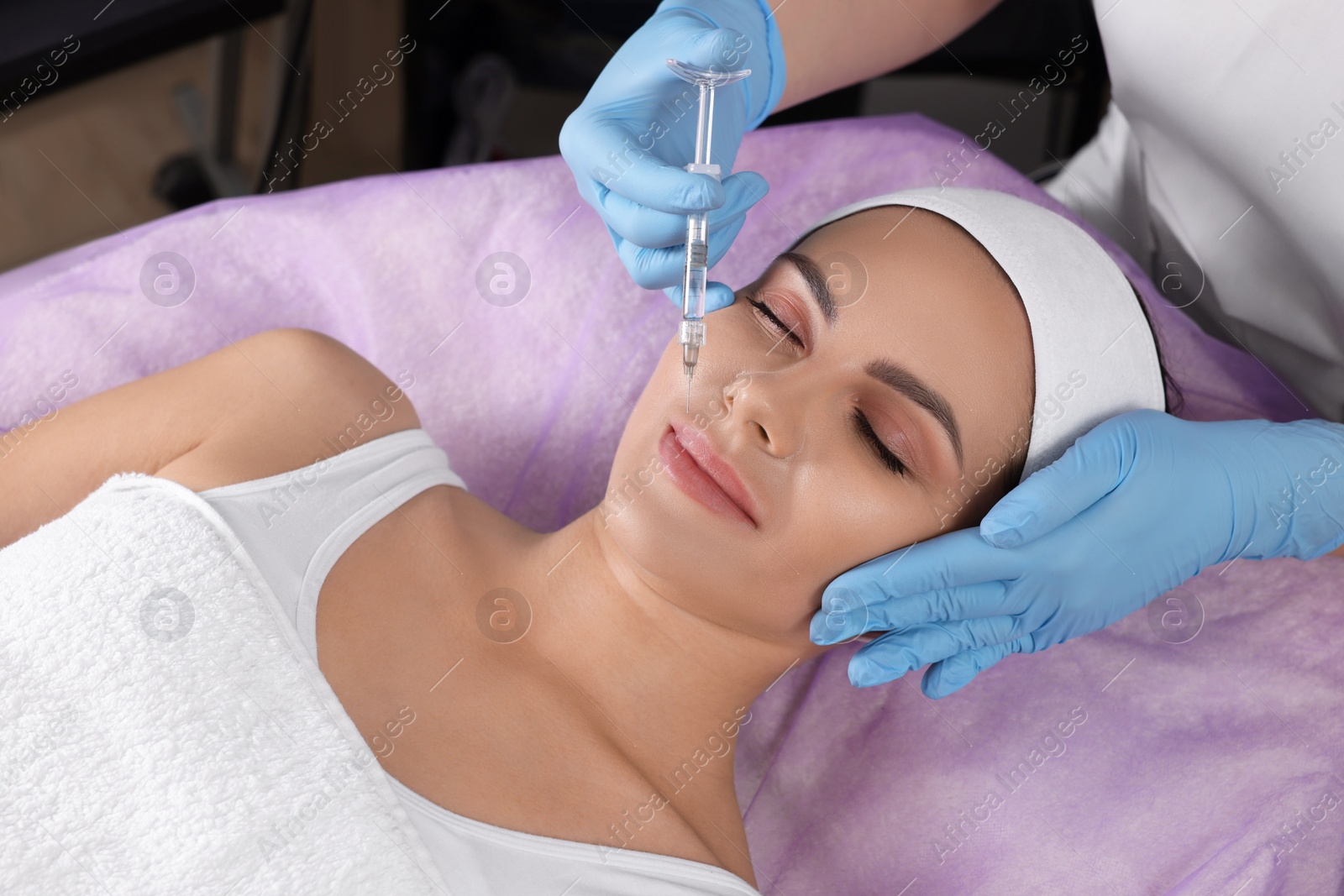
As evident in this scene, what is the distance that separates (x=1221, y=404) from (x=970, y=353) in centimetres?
65

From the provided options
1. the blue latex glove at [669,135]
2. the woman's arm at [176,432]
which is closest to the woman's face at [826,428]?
the blue latex glove at [669,135]

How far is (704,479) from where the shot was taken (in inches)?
45.0

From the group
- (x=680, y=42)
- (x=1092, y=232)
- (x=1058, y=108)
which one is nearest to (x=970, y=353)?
(x=680, y=42)

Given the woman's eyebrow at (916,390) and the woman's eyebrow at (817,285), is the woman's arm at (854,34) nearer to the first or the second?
the woman's eyebrow at (817,285)

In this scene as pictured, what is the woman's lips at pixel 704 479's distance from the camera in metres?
1.13

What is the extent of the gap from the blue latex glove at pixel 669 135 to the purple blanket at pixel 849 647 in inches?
14.2

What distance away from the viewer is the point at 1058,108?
8.21 feet

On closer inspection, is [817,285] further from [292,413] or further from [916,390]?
[292,413]

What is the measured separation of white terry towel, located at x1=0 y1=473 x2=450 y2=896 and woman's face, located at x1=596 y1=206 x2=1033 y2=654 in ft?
1.27

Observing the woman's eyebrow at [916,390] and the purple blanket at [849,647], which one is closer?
the woman's eyebrow at [916,390]

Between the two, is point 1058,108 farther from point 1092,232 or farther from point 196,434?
point 196,434

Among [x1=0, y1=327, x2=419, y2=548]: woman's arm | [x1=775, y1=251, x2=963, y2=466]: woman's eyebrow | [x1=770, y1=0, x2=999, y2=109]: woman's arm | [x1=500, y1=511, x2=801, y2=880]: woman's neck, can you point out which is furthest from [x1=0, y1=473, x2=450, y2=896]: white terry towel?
[x1=770, y1=0, x2=999, y2=109]: woman's arm

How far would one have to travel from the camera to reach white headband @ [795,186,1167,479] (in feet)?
3.93

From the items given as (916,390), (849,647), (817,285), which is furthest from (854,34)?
(849,647)
